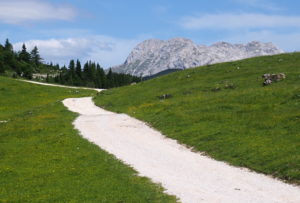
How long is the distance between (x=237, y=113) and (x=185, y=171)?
16.2m

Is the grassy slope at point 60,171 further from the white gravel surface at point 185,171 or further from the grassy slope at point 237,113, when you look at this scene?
the grassy slope at point 237,113

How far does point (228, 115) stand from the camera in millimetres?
35531

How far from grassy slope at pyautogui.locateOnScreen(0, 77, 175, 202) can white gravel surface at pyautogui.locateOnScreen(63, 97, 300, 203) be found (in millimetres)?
1170

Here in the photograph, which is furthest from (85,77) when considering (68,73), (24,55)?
(24,55)

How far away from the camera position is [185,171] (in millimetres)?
21266

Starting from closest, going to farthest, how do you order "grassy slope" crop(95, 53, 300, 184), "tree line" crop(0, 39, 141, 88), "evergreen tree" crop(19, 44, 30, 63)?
1. "grassy slope" crop(95, 53, 300, 184)
2. "tree line" crop(0, 39, 141, 88)
3. "evergreen tree" crop(19, 44, 30, 63)

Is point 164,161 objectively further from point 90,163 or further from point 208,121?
point 208,121

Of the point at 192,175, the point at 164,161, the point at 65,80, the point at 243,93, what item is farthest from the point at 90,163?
the point at 65,80

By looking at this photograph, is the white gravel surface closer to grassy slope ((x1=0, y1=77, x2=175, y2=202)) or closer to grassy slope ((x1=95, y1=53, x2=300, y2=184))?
grassy slope ((x1=0, y1=77, x2=175, y2=202))

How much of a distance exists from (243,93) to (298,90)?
6.96 metres

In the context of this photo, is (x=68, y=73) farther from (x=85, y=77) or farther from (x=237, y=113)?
(x=237, y=113)

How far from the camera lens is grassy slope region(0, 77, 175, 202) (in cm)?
1739

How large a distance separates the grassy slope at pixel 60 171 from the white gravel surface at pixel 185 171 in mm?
1170

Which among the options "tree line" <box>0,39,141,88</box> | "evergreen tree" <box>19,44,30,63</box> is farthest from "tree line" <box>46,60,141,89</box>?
"evergreen tree" <box>19,44,30,63</box>
